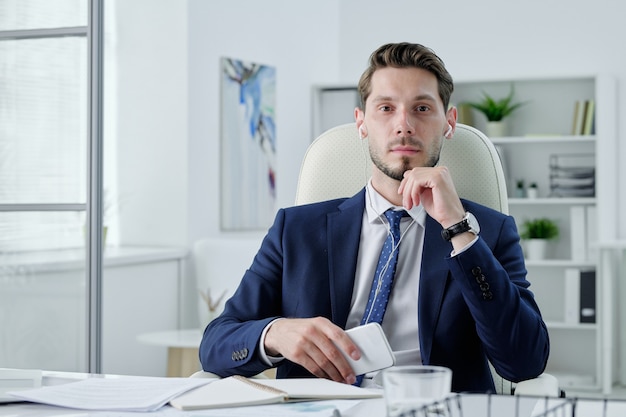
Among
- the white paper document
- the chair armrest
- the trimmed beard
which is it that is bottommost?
the chair armrest

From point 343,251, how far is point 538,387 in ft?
1.56

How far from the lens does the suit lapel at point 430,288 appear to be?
5.51 ft

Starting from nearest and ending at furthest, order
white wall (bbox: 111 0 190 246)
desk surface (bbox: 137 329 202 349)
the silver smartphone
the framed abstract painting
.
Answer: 1. the silver smartphone
2. desk surface (bbox: 137 329 202 349)
3. white wall (bbox: 111 0 190 246)
4. the framed abstract painting

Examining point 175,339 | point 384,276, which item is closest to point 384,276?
point 384,276

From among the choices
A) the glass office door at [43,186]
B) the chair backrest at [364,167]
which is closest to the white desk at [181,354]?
the glass office door at [43,186]

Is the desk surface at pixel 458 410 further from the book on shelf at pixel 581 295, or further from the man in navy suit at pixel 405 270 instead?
the book on shelf at pixel 581 295

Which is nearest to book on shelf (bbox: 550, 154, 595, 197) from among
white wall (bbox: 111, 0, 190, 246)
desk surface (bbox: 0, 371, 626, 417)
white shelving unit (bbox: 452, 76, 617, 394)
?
white shelving unit (bbox: 452, 76, 617, 394)

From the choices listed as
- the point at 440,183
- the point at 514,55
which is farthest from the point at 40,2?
the point at 514,55

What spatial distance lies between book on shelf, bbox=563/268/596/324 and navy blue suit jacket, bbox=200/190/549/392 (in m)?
3.64

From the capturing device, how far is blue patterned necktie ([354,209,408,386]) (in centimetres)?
173

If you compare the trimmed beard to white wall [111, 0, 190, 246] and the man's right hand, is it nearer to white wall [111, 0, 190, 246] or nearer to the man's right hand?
the man's right hand

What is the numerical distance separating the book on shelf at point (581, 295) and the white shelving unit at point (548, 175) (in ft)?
0.11

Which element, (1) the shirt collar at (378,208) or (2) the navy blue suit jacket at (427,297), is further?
(1) the shirt collar at (378,208)

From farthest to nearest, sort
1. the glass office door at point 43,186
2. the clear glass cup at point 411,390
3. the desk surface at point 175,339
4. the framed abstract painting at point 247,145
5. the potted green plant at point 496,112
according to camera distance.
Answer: the potted green plant at point 496,112, the framed abstract painting at point 247,145, the desk surface at point 175,339, the glass office door at point 43,186, the clear glass cup at point 411,390
